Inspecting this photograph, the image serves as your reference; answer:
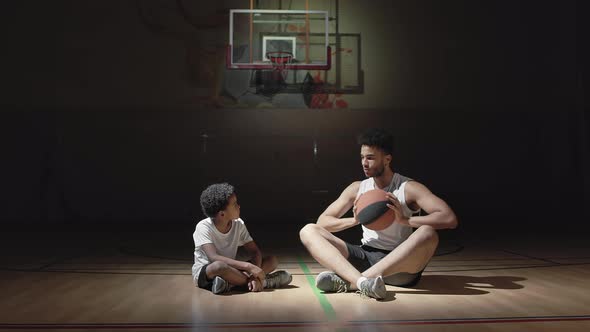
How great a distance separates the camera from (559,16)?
9.82m

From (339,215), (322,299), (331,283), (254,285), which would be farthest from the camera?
(339,215)

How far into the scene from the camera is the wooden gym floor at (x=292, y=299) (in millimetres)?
2578

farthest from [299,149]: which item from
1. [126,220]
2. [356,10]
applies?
[126,220]

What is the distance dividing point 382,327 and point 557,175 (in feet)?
27.5

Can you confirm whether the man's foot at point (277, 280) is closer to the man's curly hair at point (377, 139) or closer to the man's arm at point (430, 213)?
the man's arm at point (430, 213)

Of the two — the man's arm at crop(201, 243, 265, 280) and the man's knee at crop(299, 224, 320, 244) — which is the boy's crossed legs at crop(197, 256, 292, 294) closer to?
the man's arm at crop(201, 243, 265, 280)

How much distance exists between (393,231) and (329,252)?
1.44 feet

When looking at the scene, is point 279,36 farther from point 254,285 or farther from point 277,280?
point 254,285

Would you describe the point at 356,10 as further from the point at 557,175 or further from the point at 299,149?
the point at 557,175

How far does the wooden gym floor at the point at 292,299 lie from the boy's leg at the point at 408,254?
162 mm

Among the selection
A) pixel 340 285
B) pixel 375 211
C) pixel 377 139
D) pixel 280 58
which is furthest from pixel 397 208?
pixel 280 58

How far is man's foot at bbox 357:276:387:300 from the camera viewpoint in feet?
9.86

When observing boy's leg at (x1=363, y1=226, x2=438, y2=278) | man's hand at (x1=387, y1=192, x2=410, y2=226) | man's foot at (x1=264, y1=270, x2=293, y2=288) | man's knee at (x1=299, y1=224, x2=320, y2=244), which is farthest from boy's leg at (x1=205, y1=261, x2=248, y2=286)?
man's hand at (x1=387, y1=192, x2=410, y2=226)

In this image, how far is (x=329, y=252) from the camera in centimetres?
334
